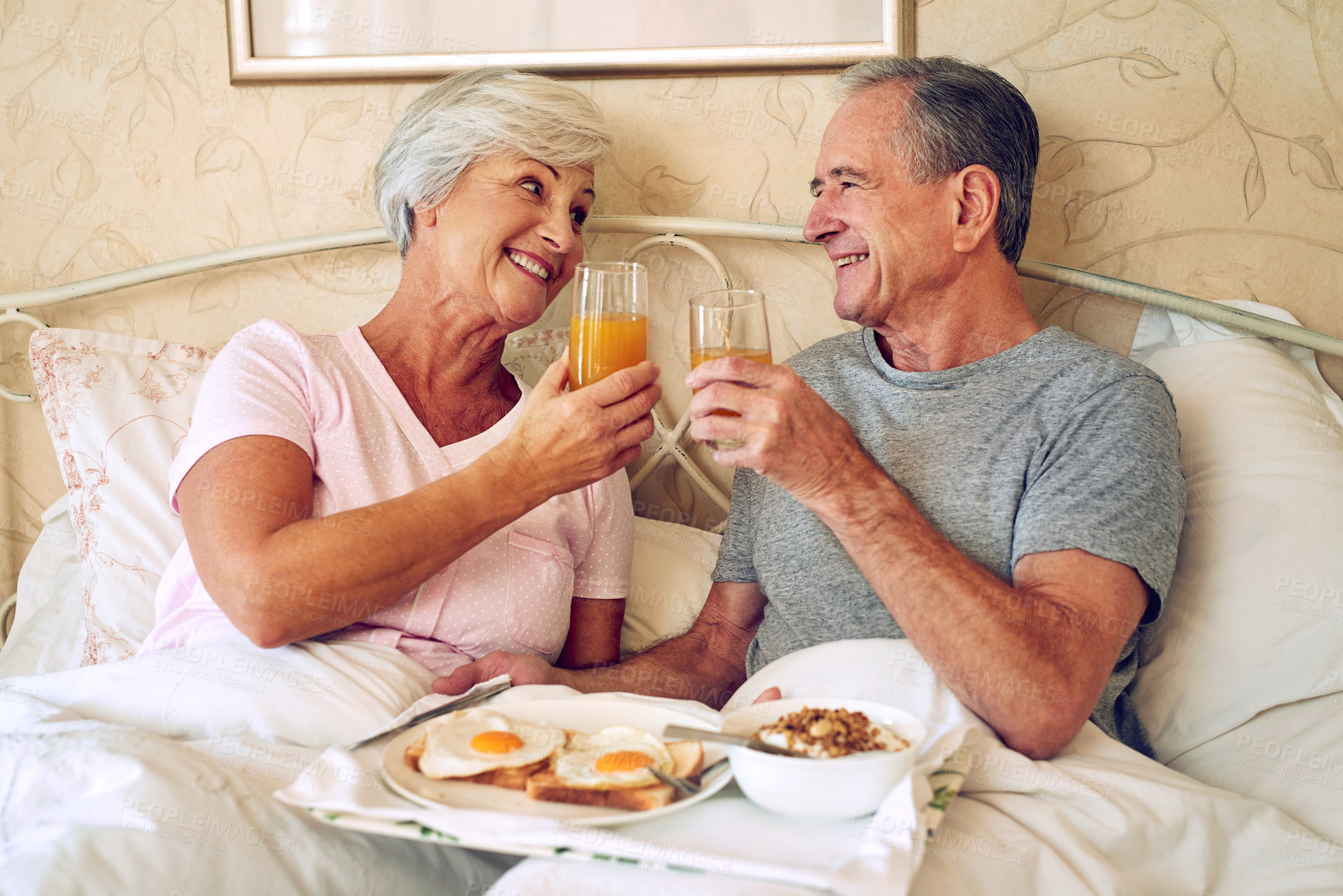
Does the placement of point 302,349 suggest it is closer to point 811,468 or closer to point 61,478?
point 811,468

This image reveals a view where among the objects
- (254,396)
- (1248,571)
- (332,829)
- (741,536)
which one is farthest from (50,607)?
(1248,571)

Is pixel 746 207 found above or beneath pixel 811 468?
above

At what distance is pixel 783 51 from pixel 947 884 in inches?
56.6

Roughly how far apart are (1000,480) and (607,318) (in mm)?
569

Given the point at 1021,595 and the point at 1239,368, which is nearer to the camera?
the point at 1021,595

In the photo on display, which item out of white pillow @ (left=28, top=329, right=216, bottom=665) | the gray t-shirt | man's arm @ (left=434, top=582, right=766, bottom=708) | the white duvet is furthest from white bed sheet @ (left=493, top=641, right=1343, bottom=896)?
white pillow @ (left=28, top=329, right=216, bottom=665)

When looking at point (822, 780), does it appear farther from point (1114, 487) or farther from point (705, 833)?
point (1114, 487)

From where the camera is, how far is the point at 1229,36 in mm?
1624

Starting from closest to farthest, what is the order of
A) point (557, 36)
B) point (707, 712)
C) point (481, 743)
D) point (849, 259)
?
1. point (481, 743)
2. point (707, 712)
3. point (849, 259)
4. point (557, 36)

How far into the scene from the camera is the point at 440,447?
1.48 m

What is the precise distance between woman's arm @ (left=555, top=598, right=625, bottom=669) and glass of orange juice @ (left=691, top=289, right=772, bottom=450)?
590 mm

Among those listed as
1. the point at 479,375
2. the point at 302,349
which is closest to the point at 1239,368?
the point at 479,375

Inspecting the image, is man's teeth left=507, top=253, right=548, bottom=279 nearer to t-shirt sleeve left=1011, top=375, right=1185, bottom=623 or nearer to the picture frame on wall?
the picture frame on wall

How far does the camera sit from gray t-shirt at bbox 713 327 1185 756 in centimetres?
116
